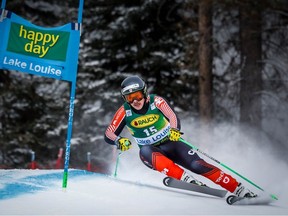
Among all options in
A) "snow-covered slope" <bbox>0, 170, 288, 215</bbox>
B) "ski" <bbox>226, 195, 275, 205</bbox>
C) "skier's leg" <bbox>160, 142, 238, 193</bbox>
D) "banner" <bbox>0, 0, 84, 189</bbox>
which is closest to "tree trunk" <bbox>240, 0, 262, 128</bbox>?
"snow-covered slope" <bbox>0, 170, 288, 215</bbox>

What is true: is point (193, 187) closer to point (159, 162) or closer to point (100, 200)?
point (159, 162)

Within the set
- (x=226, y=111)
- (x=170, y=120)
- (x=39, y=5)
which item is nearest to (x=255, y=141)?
(x=226, y=111)

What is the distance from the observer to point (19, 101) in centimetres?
1808

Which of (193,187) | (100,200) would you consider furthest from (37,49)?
(193,187)

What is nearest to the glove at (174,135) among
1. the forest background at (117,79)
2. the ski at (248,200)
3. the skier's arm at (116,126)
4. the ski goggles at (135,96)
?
the ski goggles at (135,96)

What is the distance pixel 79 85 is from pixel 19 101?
2935 mm

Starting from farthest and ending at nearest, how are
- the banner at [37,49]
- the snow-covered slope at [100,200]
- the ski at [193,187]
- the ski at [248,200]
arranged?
the ski at [193,187]
the banner at [37,49]
the ski at [248,200]
the snow-covered slope at [100,200]

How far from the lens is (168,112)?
652cm

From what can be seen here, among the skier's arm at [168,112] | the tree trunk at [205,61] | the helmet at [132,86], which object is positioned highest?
A: the tree trunk at [205,61]

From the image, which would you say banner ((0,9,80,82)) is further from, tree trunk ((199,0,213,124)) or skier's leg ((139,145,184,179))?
tree trunk ((199,0,213,124))

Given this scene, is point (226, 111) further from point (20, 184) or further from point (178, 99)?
point (20, 184)

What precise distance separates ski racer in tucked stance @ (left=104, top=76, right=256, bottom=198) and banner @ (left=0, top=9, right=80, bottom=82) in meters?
0.95

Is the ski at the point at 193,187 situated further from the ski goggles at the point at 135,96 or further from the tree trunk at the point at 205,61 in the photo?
the tree trunk at the point at 205,61

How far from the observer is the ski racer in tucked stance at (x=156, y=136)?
6.23m
